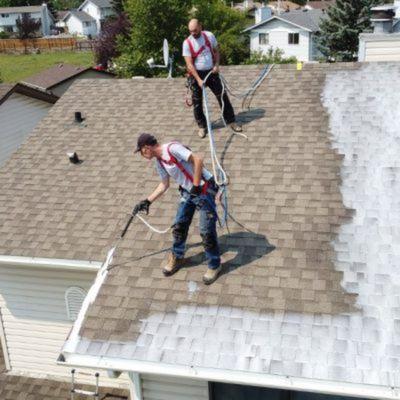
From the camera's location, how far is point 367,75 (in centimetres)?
1012

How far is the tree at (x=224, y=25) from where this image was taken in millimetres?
41041

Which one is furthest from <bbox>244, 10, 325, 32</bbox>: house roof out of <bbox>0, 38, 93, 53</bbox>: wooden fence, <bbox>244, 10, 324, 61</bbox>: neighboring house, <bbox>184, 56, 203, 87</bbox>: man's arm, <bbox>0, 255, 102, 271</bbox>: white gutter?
<bbox>0, 255, 102, 271</bbox>: white gutter

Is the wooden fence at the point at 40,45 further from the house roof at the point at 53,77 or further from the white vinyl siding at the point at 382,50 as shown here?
the white vinyl siding at the point at 382,50

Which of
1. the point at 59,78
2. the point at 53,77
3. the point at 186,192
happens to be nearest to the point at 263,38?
the point at 53,77

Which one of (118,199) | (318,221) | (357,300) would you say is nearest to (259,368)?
(357,300)

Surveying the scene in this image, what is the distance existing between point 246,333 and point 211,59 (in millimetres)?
5123

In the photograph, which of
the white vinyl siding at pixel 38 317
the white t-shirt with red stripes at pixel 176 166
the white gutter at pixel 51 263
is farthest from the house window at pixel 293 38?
the white t-shirt with red stripes at pixel 176 166

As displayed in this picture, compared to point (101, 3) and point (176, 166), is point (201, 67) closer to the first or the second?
point (176, 166)

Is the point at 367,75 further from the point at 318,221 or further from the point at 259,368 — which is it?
the point at 259,368

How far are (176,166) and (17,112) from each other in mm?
14919

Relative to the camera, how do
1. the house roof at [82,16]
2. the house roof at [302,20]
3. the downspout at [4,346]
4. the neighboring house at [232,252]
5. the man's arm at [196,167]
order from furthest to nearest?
the house roof at [82,16], the house roof at [302,20], the downspout at [4,346], the man's arm at [196,167], the neighboring house at [232,252]

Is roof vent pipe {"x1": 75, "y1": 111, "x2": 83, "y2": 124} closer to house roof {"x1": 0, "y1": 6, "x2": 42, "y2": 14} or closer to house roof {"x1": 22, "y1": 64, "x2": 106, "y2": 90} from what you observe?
house roof {"x1": 22, "y1": 64, "x2": 106, "y2": 90}

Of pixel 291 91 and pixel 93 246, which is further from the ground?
pixel 291 91

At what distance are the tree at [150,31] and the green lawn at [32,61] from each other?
18.6 metres
